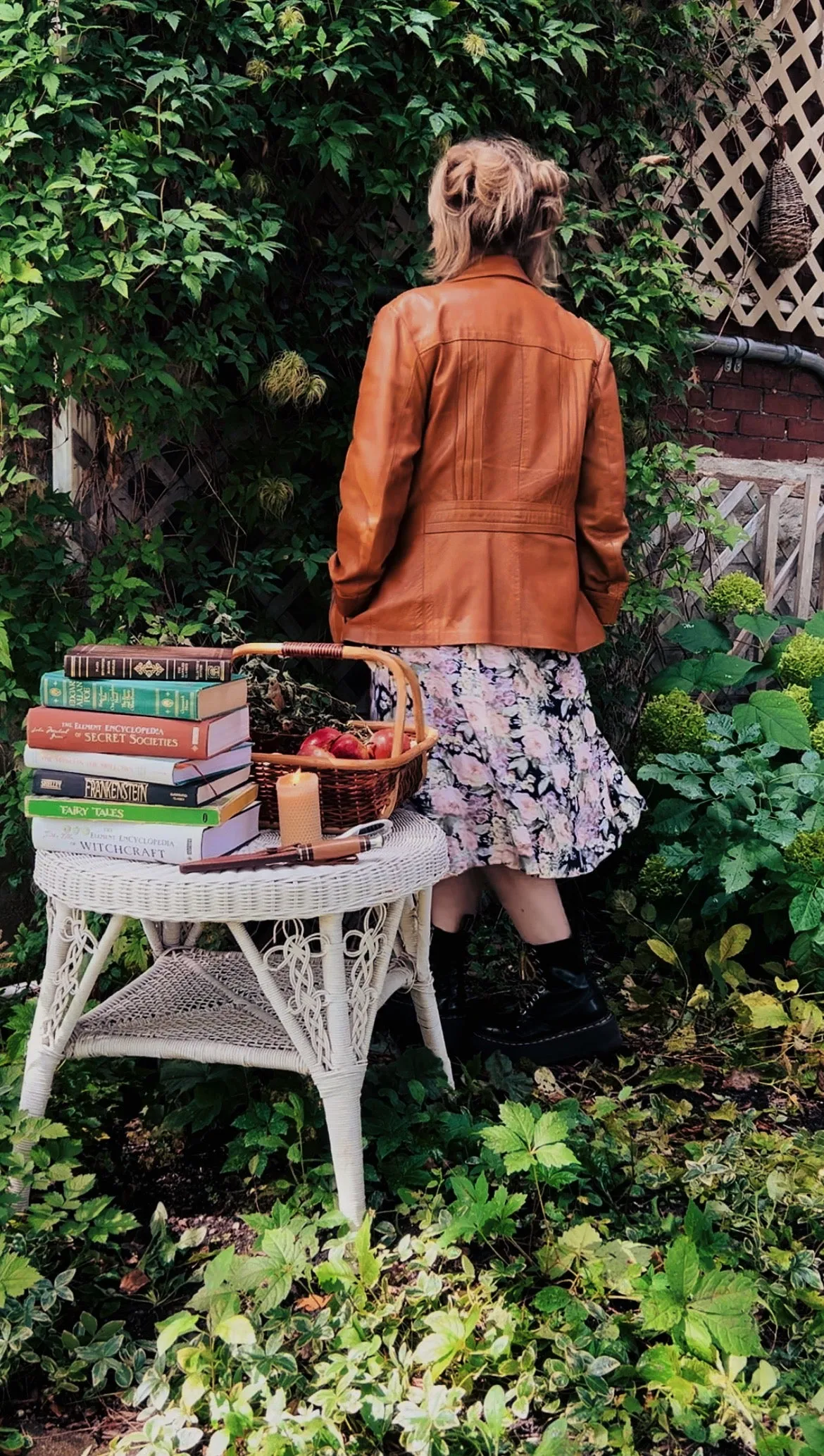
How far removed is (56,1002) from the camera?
1801mm

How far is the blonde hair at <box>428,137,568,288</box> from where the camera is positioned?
2.16m

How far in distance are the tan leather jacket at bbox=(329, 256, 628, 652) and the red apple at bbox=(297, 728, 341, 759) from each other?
444 mm

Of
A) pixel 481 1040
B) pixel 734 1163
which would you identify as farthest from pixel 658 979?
pixel 734 1163

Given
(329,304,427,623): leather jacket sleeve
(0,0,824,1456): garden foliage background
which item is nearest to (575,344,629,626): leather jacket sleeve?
(329,304,427,623): leather jacket sleeve

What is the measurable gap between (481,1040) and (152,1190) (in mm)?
779

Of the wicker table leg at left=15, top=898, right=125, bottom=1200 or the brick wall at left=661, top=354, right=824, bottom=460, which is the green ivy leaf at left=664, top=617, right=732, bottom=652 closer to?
the brick wall at left=661, top=354, right=824, bottom=460

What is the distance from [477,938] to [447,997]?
→ 0.65m

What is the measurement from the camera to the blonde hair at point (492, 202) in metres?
2.16

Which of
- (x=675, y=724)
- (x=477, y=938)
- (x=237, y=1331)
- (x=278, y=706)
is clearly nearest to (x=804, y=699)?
(x=675, y=724)

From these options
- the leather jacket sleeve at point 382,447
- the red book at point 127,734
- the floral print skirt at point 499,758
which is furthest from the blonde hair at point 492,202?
the red book at point 127,734

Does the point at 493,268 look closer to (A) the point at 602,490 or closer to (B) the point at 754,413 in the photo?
(A) the point at 602,490

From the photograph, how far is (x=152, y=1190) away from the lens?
1.94 meters

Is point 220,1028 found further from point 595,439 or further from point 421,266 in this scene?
point 421,266

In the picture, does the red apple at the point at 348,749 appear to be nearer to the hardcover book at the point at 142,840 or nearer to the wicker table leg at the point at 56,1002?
the hardcover book at the point at 142,840
